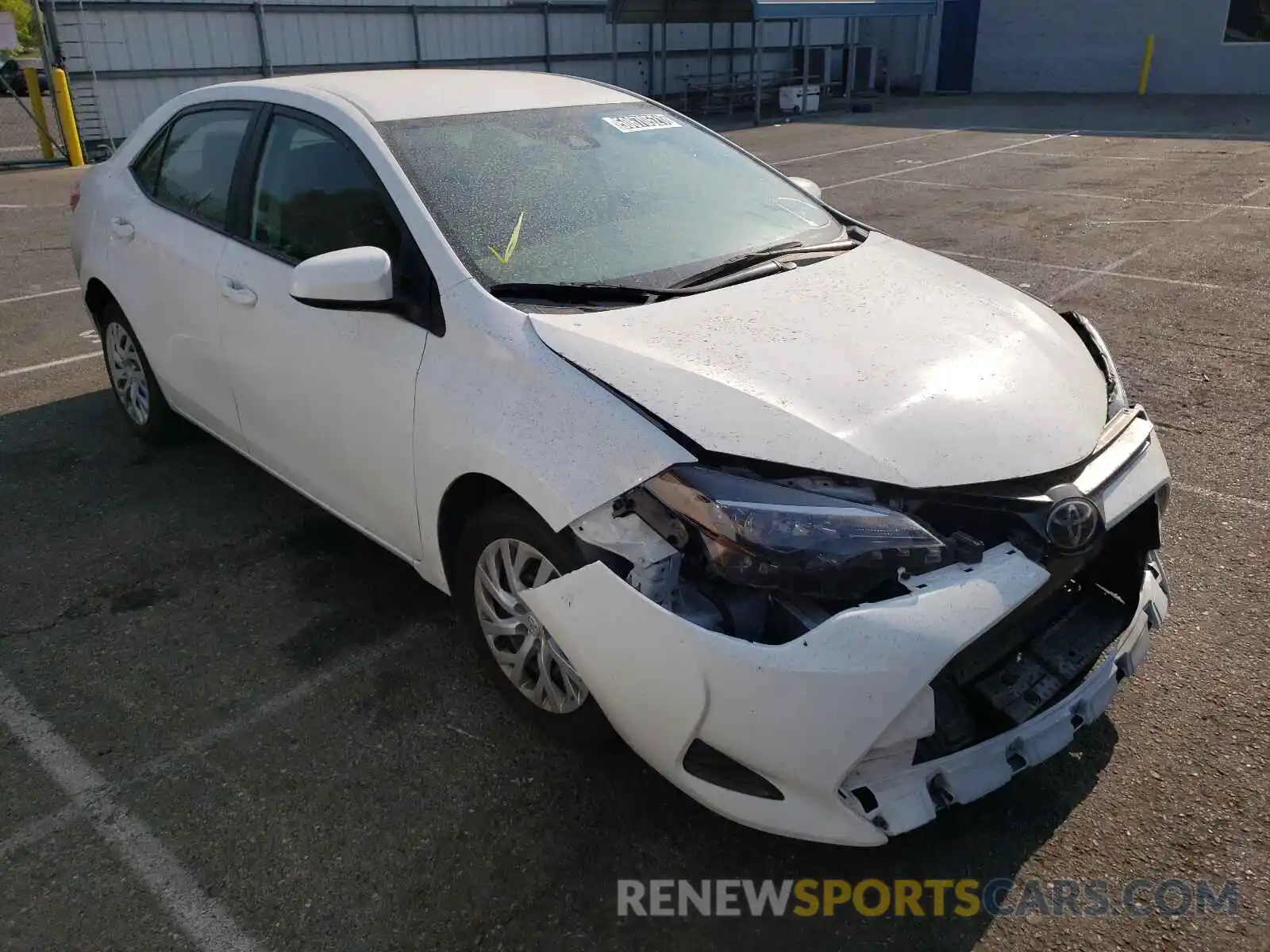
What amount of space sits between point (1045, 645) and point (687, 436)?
3.53 feet

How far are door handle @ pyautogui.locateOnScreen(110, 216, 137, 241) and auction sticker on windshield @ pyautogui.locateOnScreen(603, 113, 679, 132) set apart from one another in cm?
218

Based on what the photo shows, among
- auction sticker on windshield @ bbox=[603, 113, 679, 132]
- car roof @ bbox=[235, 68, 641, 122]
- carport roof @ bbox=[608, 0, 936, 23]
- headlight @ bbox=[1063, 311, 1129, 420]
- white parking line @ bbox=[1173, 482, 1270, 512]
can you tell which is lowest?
white parking line @ bbox=[1173, 482, 1270, 512]

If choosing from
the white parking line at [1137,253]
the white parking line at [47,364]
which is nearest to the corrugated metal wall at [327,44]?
the white parking line at [47,364]

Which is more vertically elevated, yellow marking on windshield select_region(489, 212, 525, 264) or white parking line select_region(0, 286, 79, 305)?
yellow marking on windshield select_region(489, 212, 525, 264)

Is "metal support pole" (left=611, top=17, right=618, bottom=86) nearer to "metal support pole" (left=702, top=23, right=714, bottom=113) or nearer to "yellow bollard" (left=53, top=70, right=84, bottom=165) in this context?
"metal support pole" (left=702, top=23, right=714, bottom=113)

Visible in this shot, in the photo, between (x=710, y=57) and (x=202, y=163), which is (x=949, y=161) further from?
(x=202, y=163)

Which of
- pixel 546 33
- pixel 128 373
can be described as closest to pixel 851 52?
pixel 546 33

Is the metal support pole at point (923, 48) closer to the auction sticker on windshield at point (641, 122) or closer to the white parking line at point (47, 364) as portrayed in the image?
the white parking line at point (47, 364)

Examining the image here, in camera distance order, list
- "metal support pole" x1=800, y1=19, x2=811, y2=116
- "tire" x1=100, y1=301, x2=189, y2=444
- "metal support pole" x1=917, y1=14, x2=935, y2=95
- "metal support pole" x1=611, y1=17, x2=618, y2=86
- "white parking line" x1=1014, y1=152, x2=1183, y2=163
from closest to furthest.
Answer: "tire" x1=100, y1=301, x2=189, y2=444 → "white parking line" x1=1014, y1=152, x2=1183, y2=163 → "metal support pole" x1=611, y1=17, x2=618, y2=86 → "metal support pole" x1=800, y1=19, x2=811, y2=116 → "metal support pole" x1=917, y1=14, x2=935, y2=95

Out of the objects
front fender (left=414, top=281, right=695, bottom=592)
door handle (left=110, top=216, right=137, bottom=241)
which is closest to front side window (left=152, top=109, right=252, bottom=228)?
door handle (left=110, top=216, right=137, bottom=241)

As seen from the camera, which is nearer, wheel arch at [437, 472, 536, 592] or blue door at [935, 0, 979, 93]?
wheel arch at [437, 472, 536, 592]

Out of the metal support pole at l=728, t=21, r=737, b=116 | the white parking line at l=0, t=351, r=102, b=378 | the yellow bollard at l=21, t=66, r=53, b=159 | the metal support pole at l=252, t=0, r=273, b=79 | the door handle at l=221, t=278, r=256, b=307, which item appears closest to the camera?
the door handle at l=221, t=278, r=256, b=307

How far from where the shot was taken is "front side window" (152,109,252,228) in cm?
386

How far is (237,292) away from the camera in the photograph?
142 inches
